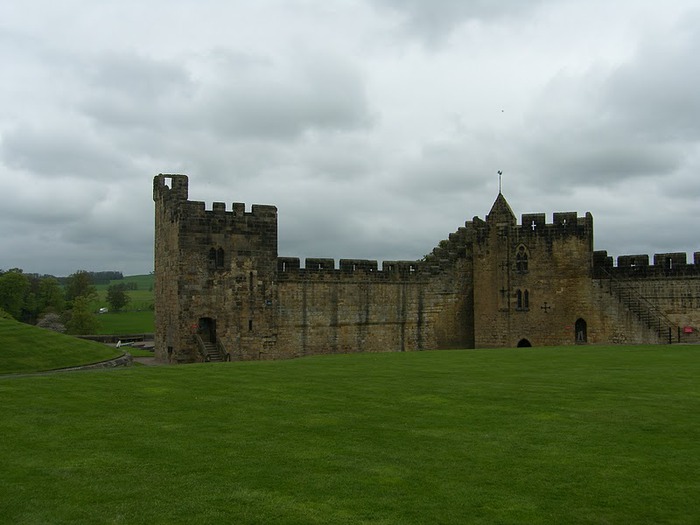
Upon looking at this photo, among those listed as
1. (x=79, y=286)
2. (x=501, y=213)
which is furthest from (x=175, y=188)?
(x=79, y=286)

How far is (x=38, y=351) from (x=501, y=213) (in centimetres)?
2468

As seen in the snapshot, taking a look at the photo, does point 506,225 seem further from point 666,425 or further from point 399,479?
point 399,479

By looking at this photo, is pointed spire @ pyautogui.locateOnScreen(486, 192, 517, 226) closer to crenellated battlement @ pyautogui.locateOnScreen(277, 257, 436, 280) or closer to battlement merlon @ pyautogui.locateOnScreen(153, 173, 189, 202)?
crenellated battlement @ pyautogui.locateOnScreen(277, 257, 436, 280)

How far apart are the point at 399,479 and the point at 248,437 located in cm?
323

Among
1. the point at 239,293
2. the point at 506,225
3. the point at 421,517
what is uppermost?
the point at 506,225

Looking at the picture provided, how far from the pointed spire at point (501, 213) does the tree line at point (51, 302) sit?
51.2 metres

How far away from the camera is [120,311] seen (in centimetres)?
12538

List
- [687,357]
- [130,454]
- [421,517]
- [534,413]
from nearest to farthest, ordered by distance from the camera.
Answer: [421,517] → [130,454] → [534,413] → [687,357]

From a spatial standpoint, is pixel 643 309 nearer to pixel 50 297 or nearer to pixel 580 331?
pixel 580 331

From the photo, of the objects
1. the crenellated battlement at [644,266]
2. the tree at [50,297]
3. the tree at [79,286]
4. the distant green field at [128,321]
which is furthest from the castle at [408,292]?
the tree at [79,286]

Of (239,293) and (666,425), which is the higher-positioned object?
(239,293)

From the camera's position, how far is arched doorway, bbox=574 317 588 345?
3759 centimetres

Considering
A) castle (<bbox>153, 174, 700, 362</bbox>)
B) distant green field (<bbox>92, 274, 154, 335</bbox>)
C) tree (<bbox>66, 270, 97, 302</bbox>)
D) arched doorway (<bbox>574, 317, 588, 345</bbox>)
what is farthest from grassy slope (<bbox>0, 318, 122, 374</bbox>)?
tree (<bbox>66, 270, 97, 302</bbox>)

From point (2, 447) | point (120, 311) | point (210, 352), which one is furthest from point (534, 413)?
point (120, 311)
